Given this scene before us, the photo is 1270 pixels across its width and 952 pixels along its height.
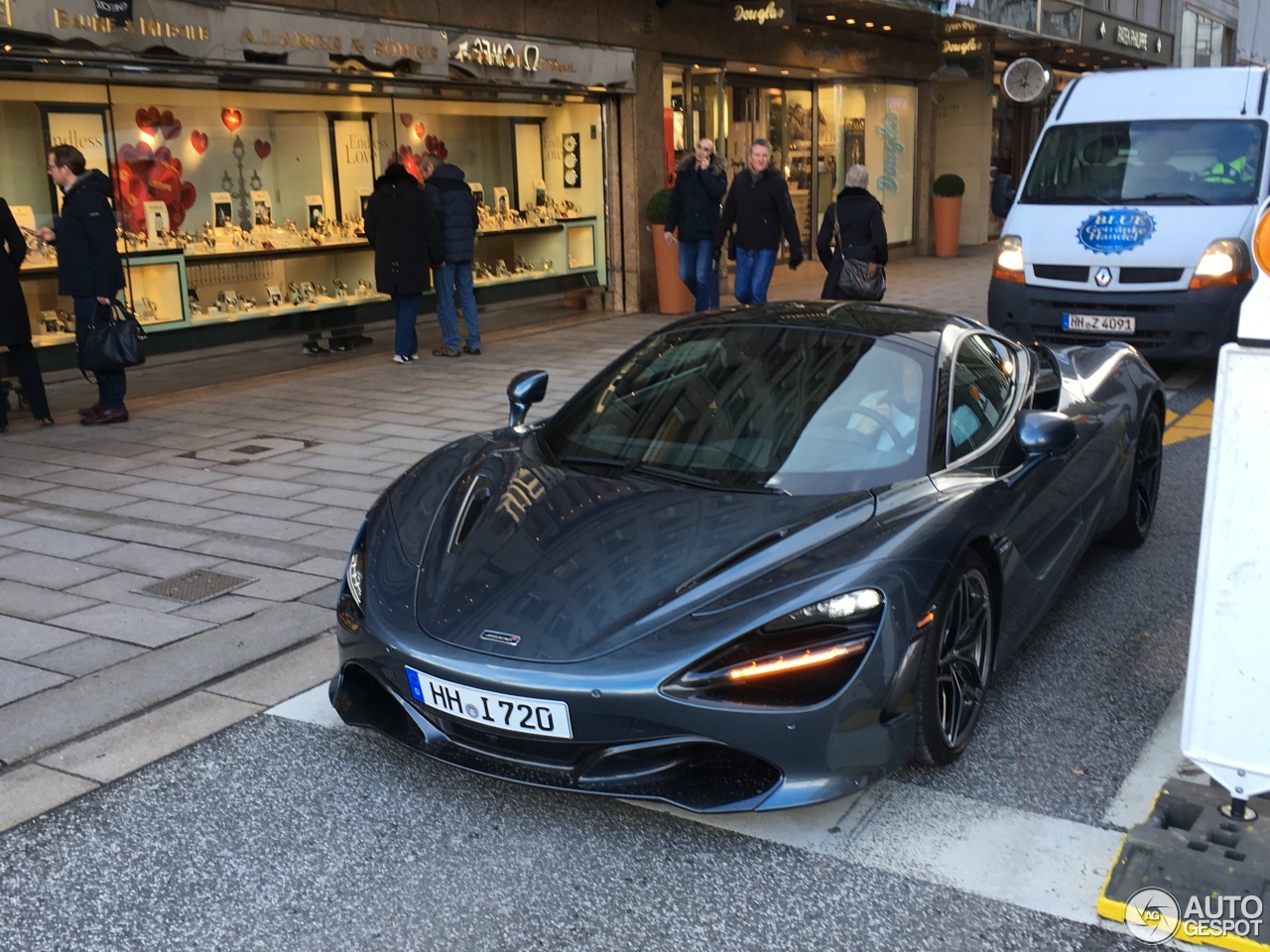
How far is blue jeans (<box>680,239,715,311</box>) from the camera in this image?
14.0 metres

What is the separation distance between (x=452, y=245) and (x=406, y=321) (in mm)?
882

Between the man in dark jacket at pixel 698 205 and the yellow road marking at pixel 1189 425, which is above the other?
the man in dark jacket at pixel 698 205

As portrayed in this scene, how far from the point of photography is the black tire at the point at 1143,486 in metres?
5.83

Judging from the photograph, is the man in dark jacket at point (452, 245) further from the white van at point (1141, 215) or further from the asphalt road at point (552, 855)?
the asphalt road at point (552, 855)

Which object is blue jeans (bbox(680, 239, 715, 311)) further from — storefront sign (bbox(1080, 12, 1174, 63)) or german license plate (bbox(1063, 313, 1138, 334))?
storefront sign (bbox(1080, 12, 1174, 63))

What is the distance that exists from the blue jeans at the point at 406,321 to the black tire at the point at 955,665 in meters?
8.78

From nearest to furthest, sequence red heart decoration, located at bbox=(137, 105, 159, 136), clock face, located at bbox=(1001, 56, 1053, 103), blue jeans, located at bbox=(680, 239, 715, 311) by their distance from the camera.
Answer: red heart decoration, located at bbox=(137, 105, 159, 136) → blue jeans, located at bbox=(680, 239, 715, 311) → clock face, located at bbox=(1001, 56, 1053, 103)

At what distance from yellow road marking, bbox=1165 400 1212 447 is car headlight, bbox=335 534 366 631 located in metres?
5.94

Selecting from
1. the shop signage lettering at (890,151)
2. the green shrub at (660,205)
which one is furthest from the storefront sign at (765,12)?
the shop signage lettering at (890,151)

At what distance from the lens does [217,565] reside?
19.6 feet

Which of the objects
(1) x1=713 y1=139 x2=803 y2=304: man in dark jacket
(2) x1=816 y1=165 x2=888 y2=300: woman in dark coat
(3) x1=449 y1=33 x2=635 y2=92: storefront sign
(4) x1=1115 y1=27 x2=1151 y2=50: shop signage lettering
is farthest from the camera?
(4) x1=1115 y1=27 x2=1151 y2=50: shop signage lettering

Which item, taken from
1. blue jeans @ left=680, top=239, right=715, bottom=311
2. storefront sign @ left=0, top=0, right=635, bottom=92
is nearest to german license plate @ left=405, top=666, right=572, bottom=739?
storefront sign @ left=0, top=0, right=635, bottom=92

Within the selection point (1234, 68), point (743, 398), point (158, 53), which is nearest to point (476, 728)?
point (743, 398)

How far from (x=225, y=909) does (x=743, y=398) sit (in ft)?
7.35
